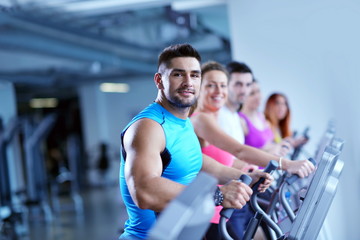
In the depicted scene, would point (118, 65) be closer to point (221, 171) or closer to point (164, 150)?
point (221, 171)

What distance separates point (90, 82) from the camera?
12.6m

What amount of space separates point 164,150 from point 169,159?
0.14 feet

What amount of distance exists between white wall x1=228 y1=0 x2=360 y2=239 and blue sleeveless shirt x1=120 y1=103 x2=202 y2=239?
2567 millimetres

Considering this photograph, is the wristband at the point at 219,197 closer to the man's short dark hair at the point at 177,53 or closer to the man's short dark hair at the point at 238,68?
the man's short dark hair at the point at 177,53

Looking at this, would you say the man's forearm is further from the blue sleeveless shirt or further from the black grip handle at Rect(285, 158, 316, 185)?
the blue sleeveless shirt

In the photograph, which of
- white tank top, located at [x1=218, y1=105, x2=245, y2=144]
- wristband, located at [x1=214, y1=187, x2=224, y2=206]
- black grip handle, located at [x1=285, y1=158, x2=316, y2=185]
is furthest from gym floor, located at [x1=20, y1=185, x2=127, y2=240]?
wristband, located at [x1=214, y1=187, x2=224, y2=206]

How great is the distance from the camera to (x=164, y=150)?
5.34ft

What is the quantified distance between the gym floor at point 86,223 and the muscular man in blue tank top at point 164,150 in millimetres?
4139

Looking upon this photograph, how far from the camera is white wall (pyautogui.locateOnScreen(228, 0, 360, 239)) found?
12.9ft

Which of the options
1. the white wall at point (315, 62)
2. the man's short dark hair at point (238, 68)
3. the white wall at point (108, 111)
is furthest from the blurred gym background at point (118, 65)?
the man's short dark hair at point (238, 68)

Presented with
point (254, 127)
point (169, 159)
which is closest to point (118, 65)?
point (254, 127)

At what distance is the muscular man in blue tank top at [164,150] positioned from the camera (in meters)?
1.41

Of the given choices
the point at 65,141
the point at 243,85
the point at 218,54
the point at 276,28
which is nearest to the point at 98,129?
the point at 65,141

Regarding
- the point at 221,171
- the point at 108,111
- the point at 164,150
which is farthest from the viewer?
the point at 108,111
